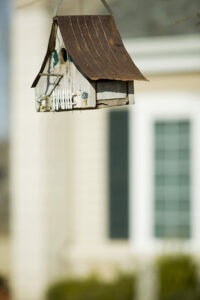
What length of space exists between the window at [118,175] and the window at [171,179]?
37cm

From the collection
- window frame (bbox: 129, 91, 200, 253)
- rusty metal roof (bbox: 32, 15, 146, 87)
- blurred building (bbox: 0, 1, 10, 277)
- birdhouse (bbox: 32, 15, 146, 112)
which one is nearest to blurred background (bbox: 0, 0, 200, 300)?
window frame (bbox: 129, 91, 200, 253)

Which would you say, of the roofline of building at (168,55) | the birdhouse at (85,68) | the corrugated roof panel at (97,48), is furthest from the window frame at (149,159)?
the corrugated roof panel at (97,48)

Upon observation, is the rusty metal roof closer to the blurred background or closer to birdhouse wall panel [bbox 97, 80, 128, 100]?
birdhouse wall panel [bbox 97, 80, 128, 100]

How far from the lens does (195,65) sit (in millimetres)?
10305

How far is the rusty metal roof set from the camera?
2.99 m

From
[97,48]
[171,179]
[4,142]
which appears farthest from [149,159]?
[4,142]

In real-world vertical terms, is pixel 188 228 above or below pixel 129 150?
below

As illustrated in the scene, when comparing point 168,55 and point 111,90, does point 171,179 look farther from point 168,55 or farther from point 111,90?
point 111,90

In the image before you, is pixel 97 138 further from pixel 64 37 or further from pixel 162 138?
pixel 64 37

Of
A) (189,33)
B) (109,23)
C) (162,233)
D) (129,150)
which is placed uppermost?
(189,33)

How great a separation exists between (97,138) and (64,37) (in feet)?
25.6

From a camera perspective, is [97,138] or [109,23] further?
[97,138]

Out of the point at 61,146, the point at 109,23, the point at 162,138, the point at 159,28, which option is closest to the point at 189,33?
the point at 159,28

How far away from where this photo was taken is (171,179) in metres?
11.0
